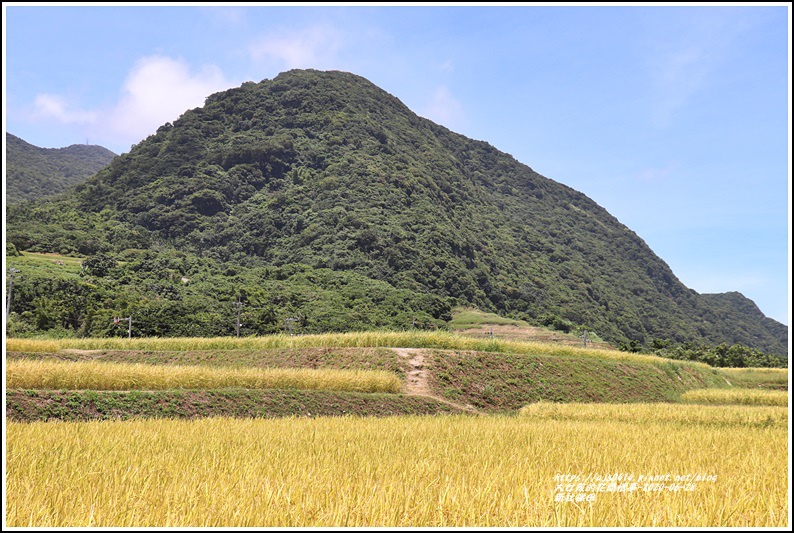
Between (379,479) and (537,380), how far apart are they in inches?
1076

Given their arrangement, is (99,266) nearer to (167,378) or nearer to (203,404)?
(167,378)

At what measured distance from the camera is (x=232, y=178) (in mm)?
143500

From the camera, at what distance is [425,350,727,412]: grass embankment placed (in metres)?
28.1

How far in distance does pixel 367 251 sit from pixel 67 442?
104 m

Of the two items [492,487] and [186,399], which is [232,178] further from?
[492,487]

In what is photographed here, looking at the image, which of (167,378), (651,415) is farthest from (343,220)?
(651,415)

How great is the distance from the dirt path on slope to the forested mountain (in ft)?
224

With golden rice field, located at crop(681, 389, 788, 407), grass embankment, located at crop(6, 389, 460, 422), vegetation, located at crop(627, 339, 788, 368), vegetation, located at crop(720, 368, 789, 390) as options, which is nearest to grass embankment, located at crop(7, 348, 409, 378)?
grass embankment, located at crop(6, 389, 460, 422)

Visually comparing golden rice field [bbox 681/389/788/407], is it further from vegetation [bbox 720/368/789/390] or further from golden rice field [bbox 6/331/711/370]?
vegetation [bbox 720/368/789/390]

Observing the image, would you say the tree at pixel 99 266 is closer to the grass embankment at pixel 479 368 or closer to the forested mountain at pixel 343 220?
the forested mountain at pixel 343 220

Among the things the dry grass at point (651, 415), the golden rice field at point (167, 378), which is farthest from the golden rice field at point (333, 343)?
the dry grass at point (651, 415)

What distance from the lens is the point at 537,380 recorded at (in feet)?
103

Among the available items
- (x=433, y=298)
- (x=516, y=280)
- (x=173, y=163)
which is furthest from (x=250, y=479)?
(x=173, y=163)

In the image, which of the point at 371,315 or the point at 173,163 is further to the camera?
the point at 173,163
